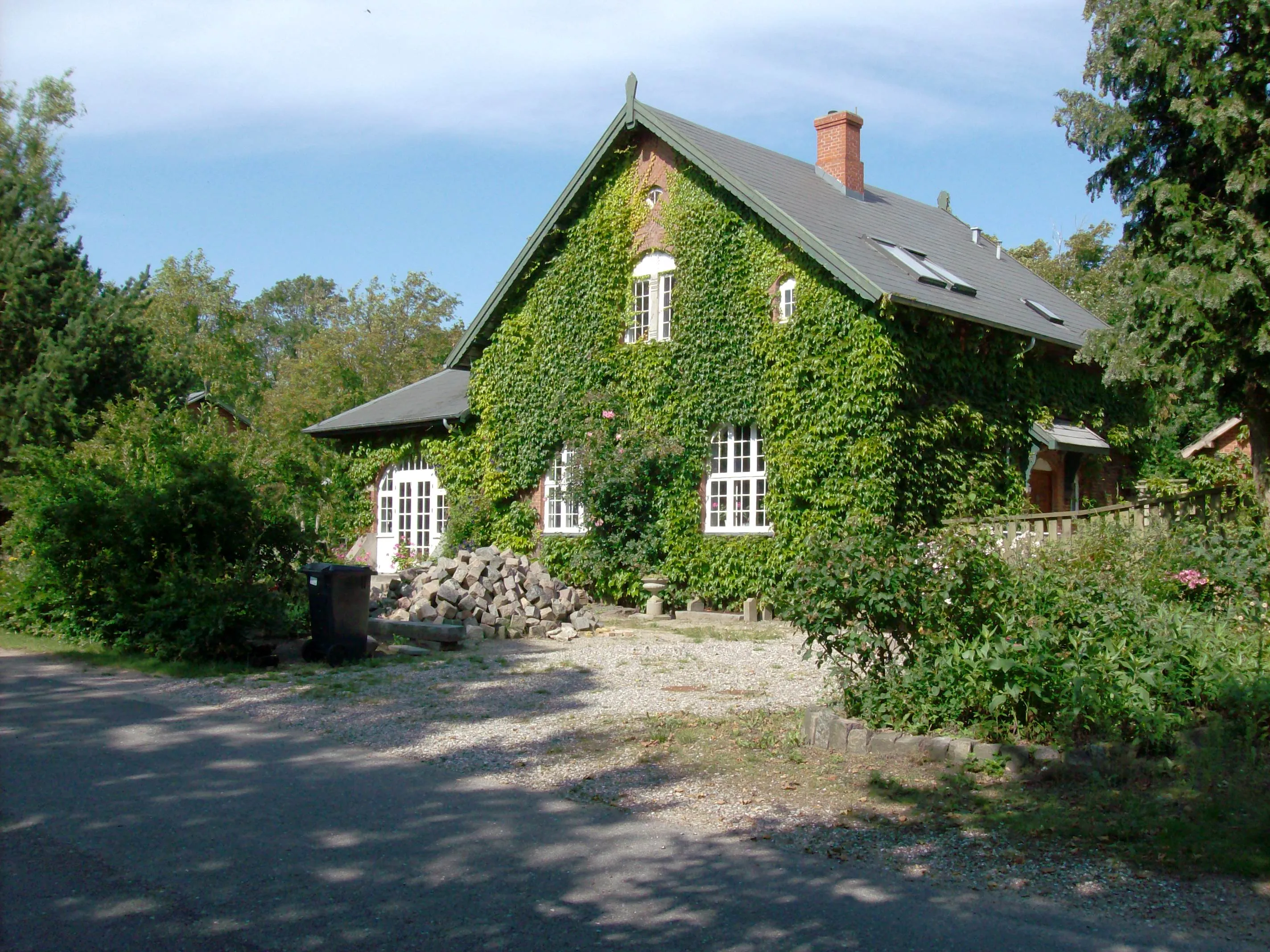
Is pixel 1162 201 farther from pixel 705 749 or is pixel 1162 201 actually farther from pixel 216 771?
pixel 216 771

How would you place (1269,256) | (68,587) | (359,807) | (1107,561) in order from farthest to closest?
(68,587) < (1269,256) < (1107,561) < (359,807)

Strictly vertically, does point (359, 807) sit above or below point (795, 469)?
below

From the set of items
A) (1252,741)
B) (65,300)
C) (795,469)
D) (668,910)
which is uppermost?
(65,300)

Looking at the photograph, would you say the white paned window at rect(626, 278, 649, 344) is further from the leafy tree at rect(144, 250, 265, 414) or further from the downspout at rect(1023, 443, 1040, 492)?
the leafy tree at rect(144, 250, 265, 414)

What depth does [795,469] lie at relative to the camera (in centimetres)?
1764

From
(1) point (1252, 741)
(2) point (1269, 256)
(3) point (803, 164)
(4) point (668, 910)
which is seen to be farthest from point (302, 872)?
(3) point (803, 164)

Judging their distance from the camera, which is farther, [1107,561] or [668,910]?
[1107,561]

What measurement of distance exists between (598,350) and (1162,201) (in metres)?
10.7

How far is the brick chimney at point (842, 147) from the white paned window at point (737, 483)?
24.1 feet

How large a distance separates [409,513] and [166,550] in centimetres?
1189

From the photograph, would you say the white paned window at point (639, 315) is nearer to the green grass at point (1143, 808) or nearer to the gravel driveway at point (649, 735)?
the gravel driveway at point (649, 735)

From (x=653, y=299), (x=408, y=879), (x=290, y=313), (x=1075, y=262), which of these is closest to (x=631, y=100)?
(x=653, y=299)

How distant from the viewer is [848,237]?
19.1 m

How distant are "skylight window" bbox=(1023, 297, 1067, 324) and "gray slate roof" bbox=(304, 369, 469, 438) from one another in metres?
11.7
